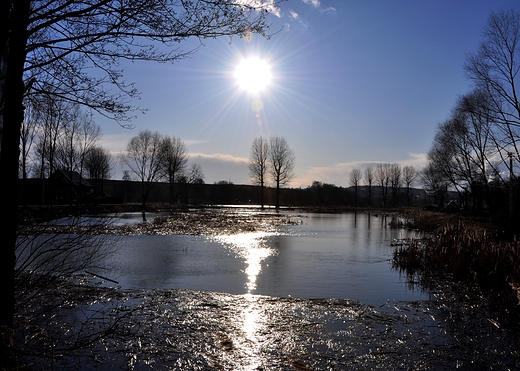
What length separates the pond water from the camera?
9.50 m

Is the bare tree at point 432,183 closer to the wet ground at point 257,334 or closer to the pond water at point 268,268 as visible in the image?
the pond water at point 268,268

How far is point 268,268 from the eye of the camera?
1231 centimetres

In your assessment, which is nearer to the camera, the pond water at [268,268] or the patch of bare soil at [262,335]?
the patch of bare soil at [262,335]

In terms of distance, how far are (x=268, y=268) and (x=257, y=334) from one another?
20.0 ft

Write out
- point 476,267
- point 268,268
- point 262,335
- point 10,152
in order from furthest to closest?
point 268,268, point 476,267, point 262,335, point 10,152

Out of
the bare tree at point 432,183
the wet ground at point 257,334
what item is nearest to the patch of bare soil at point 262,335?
the wet ground at point 257,334

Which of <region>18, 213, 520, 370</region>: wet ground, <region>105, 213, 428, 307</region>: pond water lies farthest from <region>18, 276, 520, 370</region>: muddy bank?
<region>105, 213, 428, 307</region>: pond water

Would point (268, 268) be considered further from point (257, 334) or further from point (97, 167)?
point (97, 167)

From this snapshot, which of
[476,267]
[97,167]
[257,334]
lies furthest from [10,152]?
[97,167]

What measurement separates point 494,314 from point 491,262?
10.2 ft

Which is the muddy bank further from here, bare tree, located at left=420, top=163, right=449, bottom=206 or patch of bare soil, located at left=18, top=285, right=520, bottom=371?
bare tree, located at left=420, top=163, right=449, bottom=206

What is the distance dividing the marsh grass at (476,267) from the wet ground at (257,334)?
17.2 inches

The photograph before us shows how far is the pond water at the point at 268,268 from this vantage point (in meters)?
9.50

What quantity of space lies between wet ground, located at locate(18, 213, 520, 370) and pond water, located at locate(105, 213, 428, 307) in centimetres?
91
